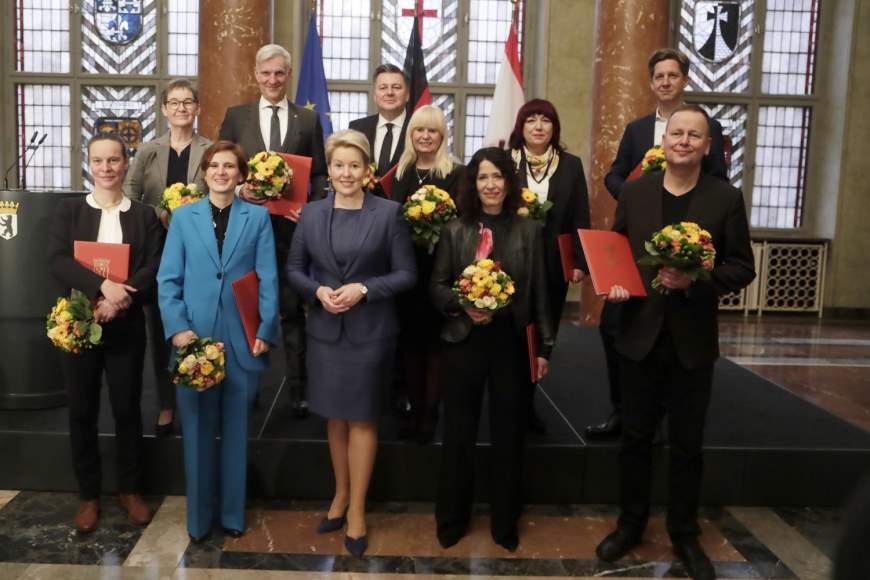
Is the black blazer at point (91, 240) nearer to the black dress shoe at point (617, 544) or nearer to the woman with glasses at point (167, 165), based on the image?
the woman with glasses at point (167, 165)

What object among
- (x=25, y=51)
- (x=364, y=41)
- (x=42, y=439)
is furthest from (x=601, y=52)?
(x=25, y=51)

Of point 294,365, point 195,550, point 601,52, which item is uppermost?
point 601,52

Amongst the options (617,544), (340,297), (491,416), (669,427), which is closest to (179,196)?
(340,297)

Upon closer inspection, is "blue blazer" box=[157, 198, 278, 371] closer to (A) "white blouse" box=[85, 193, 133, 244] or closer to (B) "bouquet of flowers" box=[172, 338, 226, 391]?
(B) "bouquet of flowers" box=[172, 338, 226, 391]

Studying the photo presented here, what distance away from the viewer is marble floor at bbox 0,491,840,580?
3.40 m

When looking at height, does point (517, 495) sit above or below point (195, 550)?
above

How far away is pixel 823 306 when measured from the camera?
10516 mm

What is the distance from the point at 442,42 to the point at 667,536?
7923mm

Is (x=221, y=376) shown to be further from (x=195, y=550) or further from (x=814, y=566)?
(x=814, y=566)

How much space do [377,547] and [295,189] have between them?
1765mm


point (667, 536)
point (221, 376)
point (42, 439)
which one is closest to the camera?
point (221, 376)

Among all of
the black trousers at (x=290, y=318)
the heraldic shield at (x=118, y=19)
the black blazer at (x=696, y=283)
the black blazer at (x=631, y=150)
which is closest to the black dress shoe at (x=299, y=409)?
the black trousers at (x=290, y=318)

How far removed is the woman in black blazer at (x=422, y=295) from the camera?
3.83 meters

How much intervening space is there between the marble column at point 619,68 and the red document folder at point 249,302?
4905 mm
